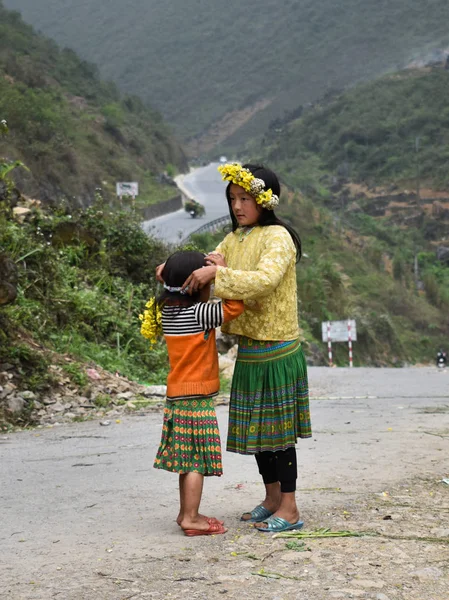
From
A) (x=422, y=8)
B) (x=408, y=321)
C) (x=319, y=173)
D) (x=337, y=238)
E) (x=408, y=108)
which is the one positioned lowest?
(x=408, y=321)

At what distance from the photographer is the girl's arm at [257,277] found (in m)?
4.91

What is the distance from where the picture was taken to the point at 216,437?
203 inches

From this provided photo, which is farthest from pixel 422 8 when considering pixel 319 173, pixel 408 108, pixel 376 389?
pixel 376 389

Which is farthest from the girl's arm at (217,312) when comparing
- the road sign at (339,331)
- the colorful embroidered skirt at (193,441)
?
the road sign at (339,331)

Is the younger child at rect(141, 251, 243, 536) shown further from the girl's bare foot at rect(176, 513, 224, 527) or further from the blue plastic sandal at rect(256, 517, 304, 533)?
the blue plastic sandal at rect(256, 517, 304, 533)

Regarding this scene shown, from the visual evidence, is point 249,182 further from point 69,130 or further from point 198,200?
point 198,200

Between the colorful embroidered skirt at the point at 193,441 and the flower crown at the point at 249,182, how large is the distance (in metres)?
1.06

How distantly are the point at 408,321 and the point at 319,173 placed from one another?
50.5 m

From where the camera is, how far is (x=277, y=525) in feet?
16.7

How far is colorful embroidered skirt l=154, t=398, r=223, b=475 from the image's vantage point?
511 cm

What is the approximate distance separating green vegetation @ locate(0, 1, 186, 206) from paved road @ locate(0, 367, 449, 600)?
1987cm

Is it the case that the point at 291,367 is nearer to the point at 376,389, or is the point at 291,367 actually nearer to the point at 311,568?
the point at 311,568

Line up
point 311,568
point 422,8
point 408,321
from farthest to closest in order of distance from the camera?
1. point 422,8
2. point 408,321
3. point 311,568

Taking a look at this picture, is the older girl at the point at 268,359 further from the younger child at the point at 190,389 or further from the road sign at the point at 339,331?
the road sign at the point at 339,331
